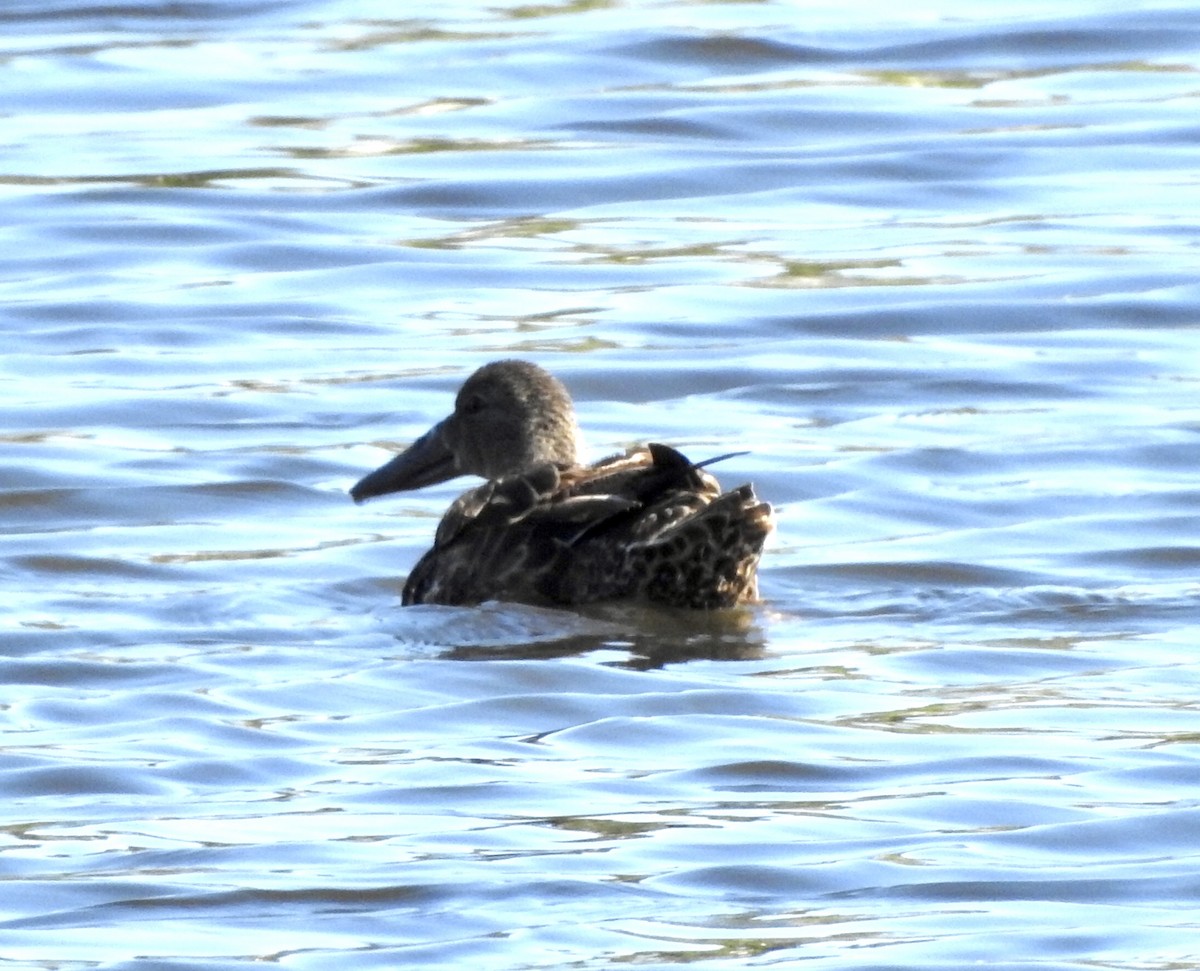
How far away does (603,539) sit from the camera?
31.0 feet

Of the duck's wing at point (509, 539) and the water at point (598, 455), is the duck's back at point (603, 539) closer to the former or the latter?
the duck's wing at point (509, 539)

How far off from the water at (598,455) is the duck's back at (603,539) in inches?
5.2

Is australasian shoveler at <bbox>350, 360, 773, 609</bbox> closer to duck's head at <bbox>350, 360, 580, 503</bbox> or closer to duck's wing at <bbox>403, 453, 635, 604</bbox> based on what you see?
duck's wing at <bbox>403, 453, 635, 604</bbox>

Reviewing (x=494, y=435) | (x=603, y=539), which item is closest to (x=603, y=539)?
(x=603, y=539)

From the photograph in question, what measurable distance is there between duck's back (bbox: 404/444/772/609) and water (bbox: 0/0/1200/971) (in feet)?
0.43

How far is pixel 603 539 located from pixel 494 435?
1372 mm

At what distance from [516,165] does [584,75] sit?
6.98 feet

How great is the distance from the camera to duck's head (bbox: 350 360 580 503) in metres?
10.6

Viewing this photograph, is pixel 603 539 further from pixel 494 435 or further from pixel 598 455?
pixel 598 455

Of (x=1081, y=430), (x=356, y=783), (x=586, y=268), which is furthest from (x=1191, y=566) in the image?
(x=586, y=268)

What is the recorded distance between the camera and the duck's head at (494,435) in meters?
10.6

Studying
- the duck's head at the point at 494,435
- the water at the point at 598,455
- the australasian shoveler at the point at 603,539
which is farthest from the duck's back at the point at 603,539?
the duck's head at the point at 494,435

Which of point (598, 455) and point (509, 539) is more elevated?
point (509, 539)

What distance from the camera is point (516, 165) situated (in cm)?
1661
